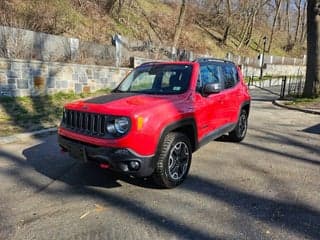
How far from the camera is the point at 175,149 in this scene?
436 centimetres

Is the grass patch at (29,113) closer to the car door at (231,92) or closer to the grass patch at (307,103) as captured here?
the car door at (231,92)

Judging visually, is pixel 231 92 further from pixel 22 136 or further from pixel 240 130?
pixel 22 136

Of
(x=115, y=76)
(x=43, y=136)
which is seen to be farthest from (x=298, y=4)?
(x=43, y=136)

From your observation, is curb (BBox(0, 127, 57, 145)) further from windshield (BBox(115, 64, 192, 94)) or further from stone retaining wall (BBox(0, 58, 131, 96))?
stone retaining wall (BBox(0, 58, 131, 96))

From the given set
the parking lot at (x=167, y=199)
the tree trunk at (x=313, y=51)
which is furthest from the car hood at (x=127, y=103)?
the tree trunk at (x=313, y=51)

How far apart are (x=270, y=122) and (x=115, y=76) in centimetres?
720

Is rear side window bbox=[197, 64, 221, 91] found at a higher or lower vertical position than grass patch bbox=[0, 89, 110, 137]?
higher

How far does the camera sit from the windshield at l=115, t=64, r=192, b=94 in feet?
16.0

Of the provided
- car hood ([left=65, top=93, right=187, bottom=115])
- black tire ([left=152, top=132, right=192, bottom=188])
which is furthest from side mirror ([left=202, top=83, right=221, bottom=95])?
black tire ([left=152, top=132, right=192, bottom=188])

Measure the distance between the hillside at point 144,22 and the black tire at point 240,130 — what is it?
8856 millimetres

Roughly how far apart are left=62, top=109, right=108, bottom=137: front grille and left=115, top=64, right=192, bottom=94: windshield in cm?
112

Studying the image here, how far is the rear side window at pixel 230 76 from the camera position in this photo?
6.15 metres

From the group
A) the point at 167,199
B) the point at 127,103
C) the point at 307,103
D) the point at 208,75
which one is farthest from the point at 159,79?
the point at 307,103

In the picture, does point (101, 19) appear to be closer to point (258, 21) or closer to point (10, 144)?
point (10, 144)
